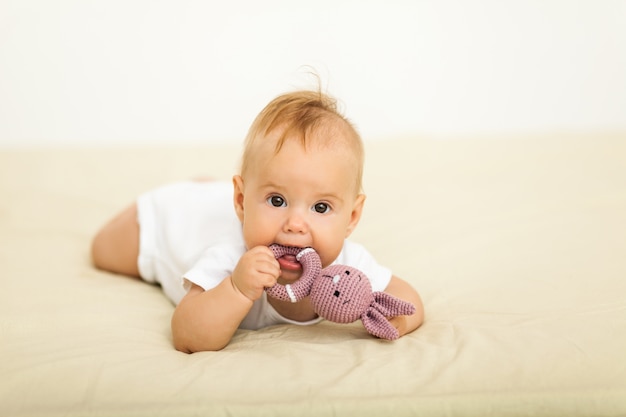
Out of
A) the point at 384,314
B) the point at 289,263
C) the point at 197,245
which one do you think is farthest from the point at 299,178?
the point at 197,245

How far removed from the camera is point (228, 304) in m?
1.06

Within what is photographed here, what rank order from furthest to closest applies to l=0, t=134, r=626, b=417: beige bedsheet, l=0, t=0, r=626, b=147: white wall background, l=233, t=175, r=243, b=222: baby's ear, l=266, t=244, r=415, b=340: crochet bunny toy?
1. l=0, t=0, r=626, b=147: white wall background
2. l=233, t=175, r=243, b=222: baby's ear
3. l=266, t=244, r=415, b=340: crochet bunny toy
4. l=0, t=134, r=626, b=417: beige bedsheet

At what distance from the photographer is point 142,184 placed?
6.94ft

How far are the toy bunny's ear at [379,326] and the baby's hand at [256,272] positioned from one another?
152 mm

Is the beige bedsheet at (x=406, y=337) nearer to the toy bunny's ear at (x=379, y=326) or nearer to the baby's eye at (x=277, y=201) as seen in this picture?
the toy bunny's ear at (x=379, y=326)

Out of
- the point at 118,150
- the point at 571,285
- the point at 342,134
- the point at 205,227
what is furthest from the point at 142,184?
the point at 571,285

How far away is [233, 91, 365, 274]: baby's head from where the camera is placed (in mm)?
1072

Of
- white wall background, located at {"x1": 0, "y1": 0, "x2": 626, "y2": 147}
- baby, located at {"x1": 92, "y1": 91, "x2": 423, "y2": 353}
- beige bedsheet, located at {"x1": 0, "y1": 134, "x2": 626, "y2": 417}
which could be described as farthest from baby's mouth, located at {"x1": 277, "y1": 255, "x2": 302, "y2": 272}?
white wall background, located at {"x1": 0, "y1": 0, "x2": 626, "y2": 147}

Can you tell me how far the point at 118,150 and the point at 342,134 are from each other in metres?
1.42

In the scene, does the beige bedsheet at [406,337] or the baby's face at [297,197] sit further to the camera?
the baby's face at [297,197]

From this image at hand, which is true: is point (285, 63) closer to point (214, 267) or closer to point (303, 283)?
point (214, 267)

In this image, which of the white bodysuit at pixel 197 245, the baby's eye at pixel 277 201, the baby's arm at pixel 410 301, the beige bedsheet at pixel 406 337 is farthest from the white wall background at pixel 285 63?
the baby's eye at pixel 277 201

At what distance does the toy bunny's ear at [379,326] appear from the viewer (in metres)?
1.05

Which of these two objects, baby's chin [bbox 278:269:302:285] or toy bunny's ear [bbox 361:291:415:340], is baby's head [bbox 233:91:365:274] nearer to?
baby's chin [bbox 278:269:302:285]
